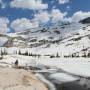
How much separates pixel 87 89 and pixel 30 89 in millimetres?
13742

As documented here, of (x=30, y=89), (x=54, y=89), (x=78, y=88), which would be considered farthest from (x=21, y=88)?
(x=78, y=88)

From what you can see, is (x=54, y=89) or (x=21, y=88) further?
(x=54, y=89)

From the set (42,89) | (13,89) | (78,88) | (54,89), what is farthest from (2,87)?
(78,88)

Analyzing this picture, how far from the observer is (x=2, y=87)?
60.8 m

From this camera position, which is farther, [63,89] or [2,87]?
[63,89]

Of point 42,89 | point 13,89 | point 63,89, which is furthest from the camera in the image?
point 63,89

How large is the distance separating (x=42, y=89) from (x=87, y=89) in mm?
10266

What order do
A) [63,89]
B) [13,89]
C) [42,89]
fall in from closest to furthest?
[13,89] < [42,89] < [63,89]

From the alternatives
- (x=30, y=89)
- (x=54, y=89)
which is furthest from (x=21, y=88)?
(x=54, y=89)

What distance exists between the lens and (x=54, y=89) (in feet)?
224

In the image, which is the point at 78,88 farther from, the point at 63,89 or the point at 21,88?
the point at 21,88

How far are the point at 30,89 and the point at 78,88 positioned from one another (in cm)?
1372

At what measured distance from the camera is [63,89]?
68750 millimetres

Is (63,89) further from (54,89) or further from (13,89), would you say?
(13,89)
